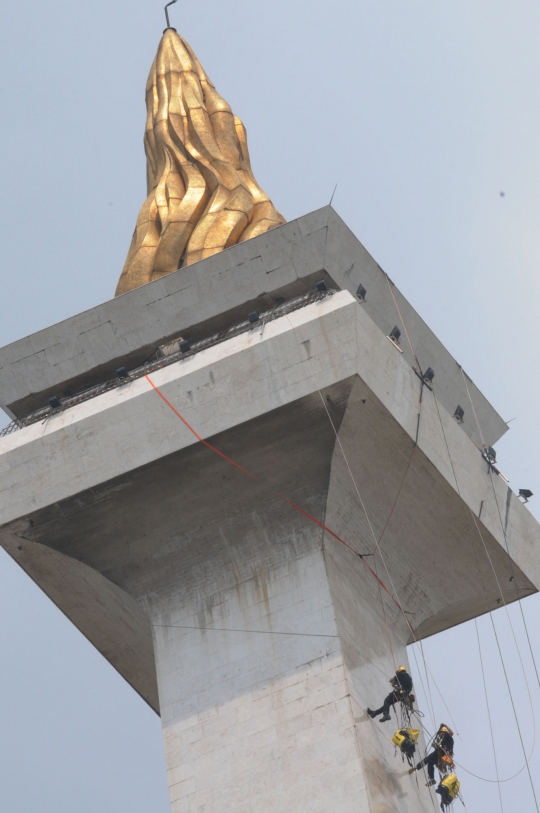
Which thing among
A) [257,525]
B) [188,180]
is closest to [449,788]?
[257,525]

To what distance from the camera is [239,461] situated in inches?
1423

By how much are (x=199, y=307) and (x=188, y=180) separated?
5631 millimetres

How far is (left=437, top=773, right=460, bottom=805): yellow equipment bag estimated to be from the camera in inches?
1345

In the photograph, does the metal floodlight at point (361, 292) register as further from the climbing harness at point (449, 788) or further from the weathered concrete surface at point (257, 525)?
the climbing harness at point (449, 788)

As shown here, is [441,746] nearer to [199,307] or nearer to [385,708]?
[385,708]

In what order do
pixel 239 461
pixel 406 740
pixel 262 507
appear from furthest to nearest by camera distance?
1. pixel 262 507
2. pixel 239 461
3. pixel 406 740

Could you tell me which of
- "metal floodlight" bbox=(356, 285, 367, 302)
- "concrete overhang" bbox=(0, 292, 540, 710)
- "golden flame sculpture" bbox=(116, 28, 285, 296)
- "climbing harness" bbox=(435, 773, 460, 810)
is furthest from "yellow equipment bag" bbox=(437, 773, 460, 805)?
"golden flame sculpture" bbox=(116, 28, 285, 296)

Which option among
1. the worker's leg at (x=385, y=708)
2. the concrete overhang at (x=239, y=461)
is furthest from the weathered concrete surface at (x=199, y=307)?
the worker's leg at (x=385, y=708)

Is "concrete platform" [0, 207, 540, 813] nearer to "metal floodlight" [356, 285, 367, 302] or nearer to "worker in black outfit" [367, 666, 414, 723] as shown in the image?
"metal floodlight" [356, 285, 367, 302]

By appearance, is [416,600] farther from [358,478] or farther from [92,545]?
[92,545]

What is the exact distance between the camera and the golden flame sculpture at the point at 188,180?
4172 cm

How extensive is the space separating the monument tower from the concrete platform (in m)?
0.04

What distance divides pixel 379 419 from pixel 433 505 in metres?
2.73

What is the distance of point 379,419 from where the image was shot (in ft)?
118
